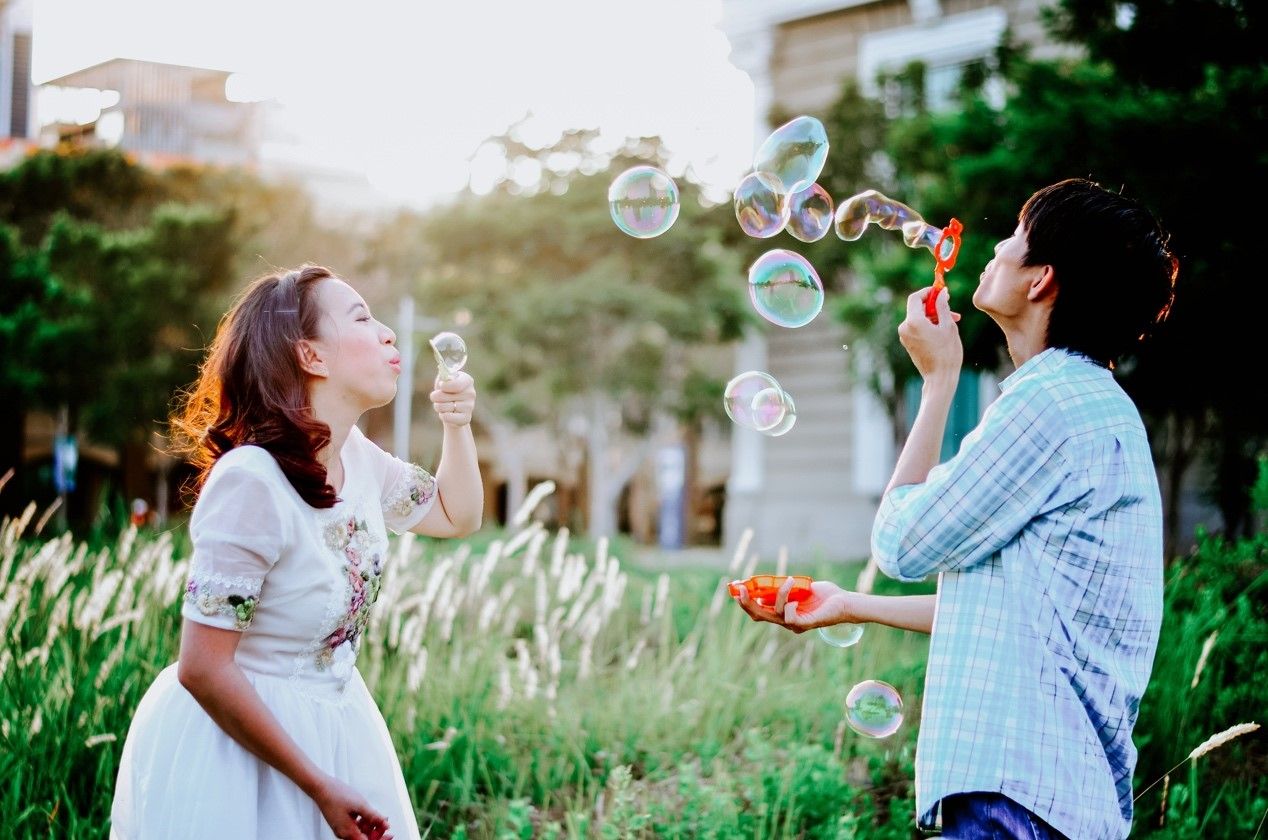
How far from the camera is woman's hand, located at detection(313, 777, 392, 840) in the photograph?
219cm

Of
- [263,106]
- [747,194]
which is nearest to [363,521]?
[747,194]

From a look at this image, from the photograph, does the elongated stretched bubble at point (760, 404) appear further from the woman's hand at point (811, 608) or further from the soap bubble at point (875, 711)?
the woman's hand at point (811, 608)

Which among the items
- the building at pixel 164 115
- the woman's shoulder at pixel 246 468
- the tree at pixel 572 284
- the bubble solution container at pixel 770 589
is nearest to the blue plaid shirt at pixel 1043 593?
the bubble solution container at pixel 770 589

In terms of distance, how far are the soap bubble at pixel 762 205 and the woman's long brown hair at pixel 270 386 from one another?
65.7 inches

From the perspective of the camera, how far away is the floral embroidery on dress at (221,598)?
2.18 meters

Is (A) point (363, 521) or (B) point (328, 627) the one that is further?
(A) point (363, 521)

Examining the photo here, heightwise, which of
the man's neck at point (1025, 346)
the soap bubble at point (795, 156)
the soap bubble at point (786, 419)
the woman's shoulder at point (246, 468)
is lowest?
the woman's shoulder at point (246, 468)

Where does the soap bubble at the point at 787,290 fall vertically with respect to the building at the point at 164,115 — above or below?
below

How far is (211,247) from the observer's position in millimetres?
17266

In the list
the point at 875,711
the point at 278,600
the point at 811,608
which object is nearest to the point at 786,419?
the point at 875,711

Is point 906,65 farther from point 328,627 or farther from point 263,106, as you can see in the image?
point 263,106

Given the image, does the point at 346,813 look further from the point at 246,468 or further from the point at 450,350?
the point at 450,350

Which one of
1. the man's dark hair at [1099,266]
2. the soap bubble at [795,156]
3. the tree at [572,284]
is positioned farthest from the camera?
the tree at [572,284]

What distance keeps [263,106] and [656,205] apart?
22400 mm
